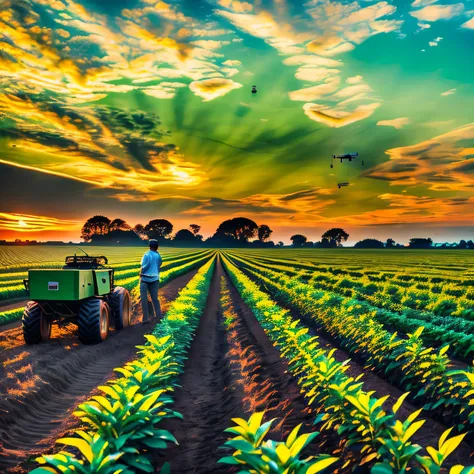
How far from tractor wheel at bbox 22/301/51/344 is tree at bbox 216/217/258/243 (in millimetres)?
161190

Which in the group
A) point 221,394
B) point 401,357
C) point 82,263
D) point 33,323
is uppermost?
point 82,263

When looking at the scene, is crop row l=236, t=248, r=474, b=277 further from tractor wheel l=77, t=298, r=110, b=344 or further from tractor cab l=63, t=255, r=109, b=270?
tractor wheel l=77, t=298, r=110, b=344

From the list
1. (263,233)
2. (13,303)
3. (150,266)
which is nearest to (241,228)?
(263,233)

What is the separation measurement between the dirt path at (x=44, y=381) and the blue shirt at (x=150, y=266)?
1665 millimetres

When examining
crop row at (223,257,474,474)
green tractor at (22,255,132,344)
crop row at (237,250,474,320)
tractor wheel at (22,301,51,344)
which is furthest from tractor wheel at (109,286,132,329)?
crop row at (237,250,474,320)

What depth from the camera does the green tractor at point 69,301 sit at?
8680mm

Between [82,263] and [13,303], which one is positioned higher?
[82,263]

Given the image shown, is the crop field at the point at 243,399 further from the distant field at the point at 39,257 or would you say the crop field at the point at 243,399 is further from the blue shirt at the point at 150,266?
the distant field at the point at 39,257

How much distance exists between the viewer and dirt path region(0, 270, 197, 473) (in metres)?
5.23

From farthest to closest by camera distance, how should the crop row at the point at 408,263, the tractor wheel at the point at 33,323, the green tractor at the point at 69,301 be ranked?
the crop row at the point at 408,263, the tractor wheel at the point at 33,323, the green tractor at the point at 69,301

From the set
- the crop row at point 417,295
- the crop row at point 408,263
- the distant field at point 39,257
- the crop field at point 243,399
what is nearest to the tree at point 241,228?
the distant field at point 39,257

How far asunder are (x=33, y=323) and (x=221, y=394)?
17.8 feet

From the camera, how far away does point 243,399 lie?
245 inches

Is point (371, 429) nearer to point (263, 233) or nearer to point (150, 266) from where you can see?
point (150, 266)
